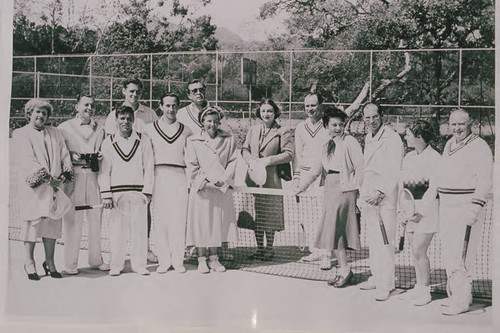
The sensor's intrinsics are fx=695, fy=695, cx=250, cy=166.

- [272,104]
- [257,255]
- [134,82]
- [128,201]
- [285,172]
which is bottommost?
[257,255]

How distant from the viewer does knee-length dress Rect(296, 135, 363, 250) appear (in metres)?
4.78

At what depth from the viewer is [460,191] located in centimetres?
462

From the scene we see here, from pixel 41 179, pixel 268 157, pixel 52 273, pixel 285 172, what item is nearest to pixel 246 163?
pixel 268 157

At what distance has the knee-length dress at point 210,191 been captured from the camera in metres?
5.04

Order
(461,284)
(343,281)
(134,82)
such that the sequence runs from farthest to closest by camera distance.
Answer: (134,82)
(343,281)
(461,284)

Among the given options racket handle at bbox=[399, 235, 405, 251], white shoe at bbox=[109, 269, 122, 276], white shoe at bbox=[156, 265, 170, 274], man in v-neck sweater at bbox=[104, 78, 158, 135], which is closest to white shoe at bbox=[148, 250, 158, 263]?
white shoe at bbox=[156, 265, 170, 274]

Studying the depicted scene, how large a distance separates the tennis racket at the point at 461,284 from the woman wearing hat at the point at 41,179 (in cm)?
277

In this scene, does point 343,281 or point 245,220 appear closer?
point 343,281

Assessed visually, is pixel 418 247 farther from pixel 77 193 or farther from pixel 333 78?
pixel 77 193

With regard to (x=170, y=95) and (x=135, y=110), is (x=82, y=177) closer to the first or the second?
(x=135, y=110)

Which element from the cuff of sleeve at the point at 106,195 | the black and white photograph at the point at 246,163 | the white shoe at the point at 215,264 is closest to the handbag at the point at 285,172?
the black and white photograph at the point at 246,163

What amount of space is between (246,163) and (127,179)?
875 mm

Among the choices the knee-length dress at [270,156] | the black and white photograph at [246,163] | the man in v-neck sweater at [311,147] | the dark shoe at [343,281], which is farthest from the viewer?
the knee-length dress at [270,156]

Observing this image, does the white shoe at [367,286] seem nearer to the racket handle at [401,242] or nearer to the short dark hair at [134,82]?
the racket handle at [401,242]
